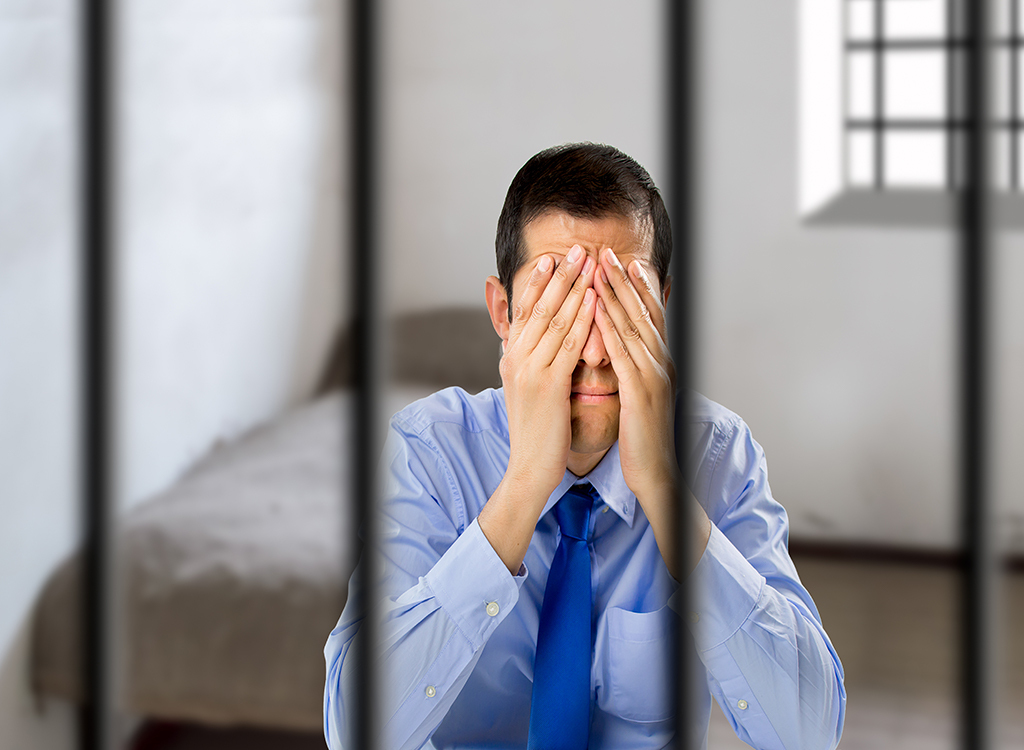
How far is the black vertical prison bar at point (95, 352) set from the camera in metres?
0.43

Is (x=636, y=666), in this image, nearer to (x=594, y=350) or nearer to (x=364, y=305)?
(x=594, y=350)

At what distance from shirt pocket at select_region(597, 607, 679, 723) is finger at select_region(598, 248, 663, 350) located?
0.24 meters

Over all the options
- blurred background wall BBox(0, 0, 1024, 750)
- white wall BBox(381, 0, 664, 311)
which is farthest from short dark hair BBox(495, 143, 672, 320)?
white wall BBox(381, 0, 664, 311)

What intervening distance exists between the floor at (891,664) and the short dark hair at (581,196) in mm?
1474

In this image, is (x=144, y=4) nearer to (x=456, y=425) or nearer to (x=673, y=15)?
(x=456, y=425)

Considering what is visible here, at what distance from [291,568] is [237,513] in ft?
1.03

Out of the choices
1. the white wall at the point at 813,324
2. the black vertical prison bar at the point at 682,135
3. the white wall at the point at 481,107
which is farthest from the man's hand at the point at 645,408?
the white wall at the point at 481,107

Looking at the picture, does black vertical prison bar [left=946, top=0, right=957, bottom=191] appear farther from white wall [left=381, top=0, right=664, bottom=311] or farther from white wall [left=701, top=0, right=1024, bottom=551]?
white wall [left=381, top=0, right=664, bottom=311]

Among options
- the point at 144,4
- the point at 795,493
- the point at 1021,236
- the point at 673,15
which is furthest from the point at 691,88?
the point at 1021,236

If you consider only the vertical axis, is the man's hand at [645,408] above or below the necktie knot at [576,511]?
above

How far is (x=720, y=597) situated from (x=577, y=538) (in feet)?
0.48

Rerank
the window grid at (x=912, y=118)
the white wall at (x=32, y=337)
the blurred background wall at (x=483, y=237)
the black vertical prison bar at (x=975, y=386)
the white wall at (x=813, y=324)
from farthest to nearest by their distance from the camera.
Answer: the white wall at (x=813, y=324) → the window grid at (x=912, y=118) → the blurred background wall at (x=483, y=237) → the white wall at (x=32, y=337) → the black vertical prison bar at (x=975, y=386)

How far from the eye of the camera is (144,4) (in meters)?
2.82

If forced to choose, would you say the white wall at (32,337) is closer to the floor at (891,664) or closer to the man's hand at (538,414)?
the floor at (891,664)
